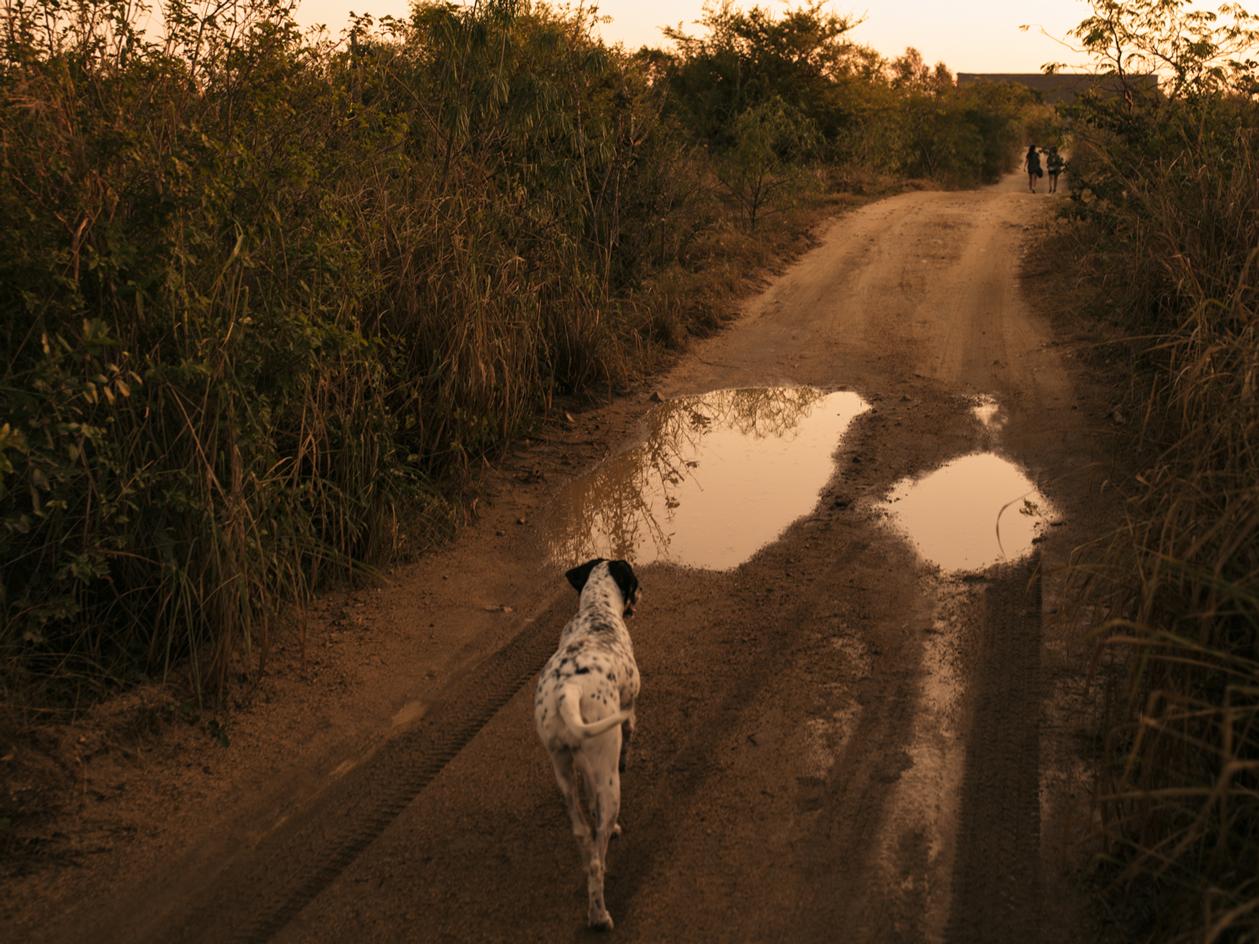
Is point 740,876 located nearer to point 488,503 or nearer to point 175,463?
point 175,463

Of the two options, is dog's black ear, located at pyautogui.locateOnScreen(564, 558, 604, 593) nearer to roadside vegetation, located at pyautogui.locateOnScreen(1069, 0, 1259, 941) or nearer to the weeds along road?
the weeds along road

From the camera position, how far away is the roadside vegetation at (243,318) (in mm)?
5102

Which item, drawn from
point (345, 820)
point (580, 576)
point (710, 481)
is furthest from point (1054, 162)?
point (345, 820)

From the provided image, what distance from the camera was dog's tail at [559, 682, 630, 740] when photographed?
372 cm

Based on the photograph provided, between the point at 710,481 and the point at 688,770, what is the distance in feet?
13.7

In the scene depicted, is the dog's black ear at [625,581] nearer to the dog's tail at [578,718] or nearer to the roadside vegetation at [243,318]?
the dog's tail at [578,718]

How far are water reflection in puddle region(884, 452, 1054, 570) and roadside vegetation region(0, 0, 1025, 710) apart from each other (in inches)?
131

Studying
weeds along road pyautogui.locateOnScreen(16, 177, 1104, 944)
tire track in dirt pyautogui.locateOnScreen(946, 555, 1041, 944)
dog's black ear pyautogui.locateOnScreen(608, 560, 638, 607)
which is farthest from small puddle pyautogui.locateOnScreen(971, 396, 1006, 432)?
dog's black ear pyautogui.locateOnScreen(608, 560, 638, 607)

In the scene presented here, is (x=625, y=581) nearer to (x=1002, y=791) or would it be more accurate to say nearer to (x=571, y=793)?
(x=571, y=793)

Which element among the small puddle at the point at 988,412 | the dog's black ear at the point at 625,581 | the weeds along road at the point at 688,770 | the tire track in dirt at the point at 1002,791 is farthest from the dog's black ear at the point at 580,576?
the small puddle at the point at 988,412

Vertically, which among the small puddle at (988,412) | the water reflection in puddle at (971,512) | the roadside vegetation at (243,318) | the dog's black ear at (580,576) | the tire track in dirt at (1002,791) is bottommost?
the tire track in dirt at (1002,791)

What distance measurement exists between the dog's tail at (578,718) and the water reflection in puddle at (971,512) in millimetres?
3763

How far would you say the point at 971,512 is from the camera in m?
7.84

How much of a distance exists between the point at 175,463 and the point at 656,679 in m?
2.72
